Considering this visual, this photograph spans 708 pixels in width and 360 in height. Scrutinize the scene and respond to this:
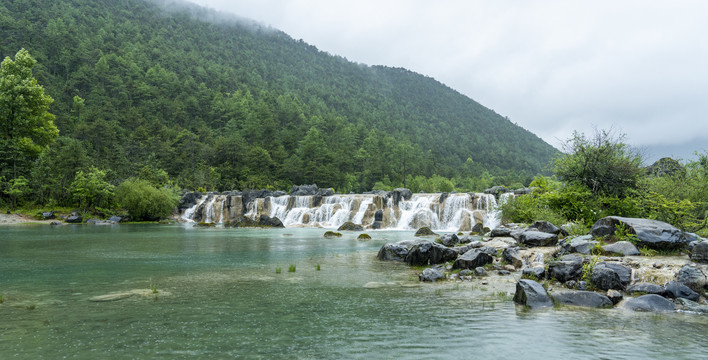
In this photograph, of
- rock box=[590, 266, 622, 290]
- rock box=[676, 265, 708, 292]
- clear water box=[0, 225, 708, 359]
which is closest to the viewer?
clear water box=[0, 225, 708, 359]

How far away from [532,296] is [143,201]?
2171 inches

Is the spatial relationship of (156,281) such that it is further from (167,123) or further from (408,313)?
(167,123)

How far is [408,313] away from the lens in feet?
32.7

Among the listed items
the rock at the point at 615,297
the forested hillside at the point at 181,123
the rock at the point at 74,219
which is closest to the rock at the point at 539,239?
the rock at the point at 615,297

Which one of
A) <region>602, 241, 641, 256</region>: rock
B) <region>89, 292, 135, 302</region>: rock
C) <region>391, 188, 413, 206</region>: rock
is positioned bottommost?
<region>89, 292, 135, 302</region>: rock

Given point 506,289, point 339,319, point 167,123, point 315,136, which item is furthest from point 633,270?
point 167,123

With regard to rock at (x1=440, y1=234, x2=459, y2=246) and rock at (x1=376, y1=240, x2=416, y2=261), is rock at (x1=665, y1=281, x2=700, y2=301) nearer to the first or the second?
rock at (x1=376, y1=240, x2=416, y2=261)

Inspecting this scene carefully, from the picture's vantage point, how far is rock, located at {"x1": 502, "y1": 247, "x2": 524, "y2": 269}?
53.1ft

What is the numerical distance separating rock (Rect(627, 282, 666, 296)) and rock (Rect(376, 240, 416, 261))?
10.3 m

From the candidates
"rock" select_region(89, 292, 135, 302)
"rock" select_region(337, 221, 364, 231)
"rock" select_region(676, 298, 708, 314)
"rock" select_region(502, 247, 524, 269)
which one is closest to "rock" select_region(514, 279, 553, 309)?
"rock" select_region(676, 298, 708, 314)

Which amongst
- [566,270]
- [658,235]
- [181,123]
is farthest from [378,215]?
[181,123]

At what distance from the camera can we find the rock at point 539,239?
681 inches

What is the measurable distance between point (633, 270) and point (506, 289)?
394 centimetres

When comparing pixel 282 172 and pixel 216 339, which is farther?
pixel 282 172
